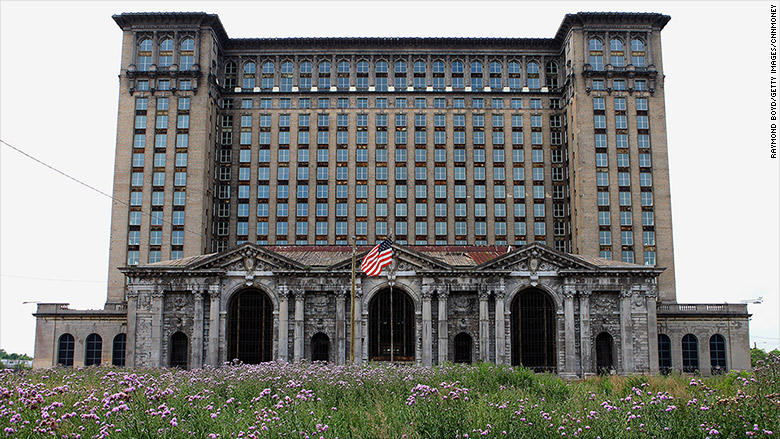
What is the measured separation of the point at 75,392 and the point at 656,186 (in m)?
77.2

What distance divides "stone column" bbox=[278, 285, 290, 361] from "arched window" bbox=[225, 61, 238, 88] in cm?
4148

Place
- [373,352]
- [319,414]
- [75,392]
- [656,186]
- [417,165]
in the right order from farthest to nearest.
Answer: [417,165], [656,186], [373,352], [75,392], [319,414]

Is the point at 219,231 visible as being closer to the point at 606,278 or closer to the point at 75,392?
the point at 606,278

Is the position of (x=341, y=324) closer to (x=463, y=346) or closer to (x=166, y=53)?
(x=463, y=346)

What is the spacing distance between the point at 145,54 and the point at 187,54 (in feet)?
18.2

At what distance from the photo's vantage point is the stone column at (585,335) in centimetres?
6162

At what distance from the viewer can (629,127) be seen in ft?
286

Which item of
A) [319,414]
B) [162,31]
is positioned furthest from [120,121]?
[319,414]

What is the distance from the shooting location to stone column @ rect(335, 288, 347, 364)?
61.7 metres

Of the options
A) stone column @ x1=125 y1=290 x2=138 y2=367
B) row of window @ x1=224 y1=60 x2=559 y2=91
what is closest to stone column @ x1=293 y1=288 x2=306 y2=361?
stone column @ x1=125 y1=290 x2=138 y2=367

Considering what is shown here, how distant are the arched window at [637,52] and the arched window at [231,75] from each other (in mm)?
51925

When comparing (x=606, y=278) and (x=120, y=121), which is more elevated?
(x=120, y=121)

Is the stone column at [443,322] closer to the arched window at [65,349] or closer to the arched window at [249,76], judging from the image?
the arched window at [65,349]

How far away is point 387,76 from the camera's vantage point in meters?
94.2
